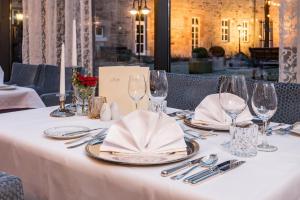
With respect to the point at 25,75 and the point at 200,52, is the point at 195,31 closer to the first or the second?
the point at 200,52

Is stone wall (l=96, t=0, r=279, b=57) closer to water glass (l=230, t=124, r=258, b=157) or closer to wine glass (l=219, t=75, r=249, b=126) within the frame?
wine glass (l=219, t=75, r=249, b=126)

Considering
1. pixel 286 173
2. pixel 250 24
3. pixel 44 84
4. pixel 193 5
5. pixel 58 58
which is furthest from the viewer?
pixel 58 58

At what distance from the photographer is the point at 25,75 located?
4.93 metres

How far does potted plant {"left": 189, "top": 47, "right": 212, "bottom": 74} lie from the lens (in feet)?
13.5

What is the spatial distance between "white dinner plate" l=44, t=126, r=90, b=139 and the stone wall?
220 cm

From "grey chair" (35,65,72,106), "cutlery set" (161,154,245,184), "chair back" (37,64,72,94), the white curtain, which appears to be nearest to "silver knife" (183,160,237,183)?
"cutlery set" (161,154,245,184)

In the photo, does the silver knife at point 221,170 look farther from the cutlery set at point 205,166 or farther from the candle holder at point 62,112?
the candle holder at point 62,112

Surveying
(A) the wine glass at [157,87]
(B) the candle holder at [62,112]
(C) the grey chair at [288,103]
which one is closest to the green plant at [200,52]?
(C) the grey chair at [288,103]

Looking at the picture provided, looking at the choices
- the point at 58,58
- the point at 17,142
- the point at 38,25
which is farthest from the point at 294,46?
the point at 38,25

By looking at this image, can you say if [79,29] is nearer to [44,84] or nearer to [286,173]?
[44,84]

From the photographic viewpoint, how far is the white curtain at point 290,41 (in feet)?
9.89

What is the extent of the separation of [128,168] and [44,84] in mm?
3739

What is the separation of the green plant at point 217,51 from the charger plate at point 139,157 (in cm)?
284

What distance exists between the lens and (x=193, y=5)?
406 cm
